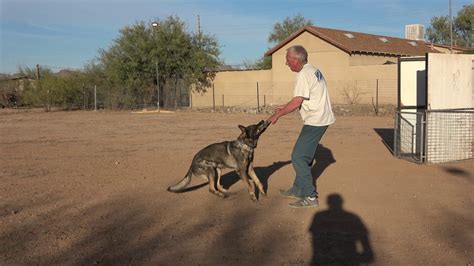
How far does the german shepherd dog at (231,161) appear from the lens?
754 cm

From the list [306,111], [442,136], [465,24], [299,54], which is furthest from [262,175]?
[465,24]

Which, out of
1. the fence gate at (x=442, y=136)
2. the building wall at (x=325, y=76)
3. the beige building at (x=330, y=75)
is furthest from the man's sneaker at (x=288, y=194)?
the building wall at (x=325, y=76)

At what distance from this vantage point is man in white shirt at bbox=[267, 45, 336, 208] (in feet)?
23.0

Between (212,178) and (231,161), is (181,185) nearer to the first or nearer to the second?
(212,178)

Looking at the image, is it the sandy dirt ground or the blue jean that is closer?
the sandy dirt ground

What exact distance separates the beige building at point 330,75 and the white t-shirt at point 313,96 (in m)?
26.0

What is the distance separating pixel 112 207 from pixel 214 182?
1554 millimetres

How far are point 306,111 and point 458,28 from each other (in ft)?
201

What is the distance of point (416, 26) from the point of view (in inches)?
2010

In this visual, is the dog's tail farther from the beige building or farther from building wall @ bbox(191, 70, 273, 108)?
building wall @ bbox(191, 70, 273, 108)

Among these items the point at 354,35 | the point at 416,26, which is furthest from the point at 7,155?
the point at 416,26

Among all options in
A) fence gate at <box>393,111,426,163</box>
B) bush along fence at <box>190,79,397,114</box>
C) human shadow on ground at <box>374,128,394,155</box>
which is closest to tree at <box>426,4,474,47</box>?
bush along fence at <box>190,79,397,114</box>

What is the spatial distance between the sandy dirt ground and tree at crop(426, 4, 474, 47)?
53.4m

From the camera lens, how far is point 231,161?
7863 mm
